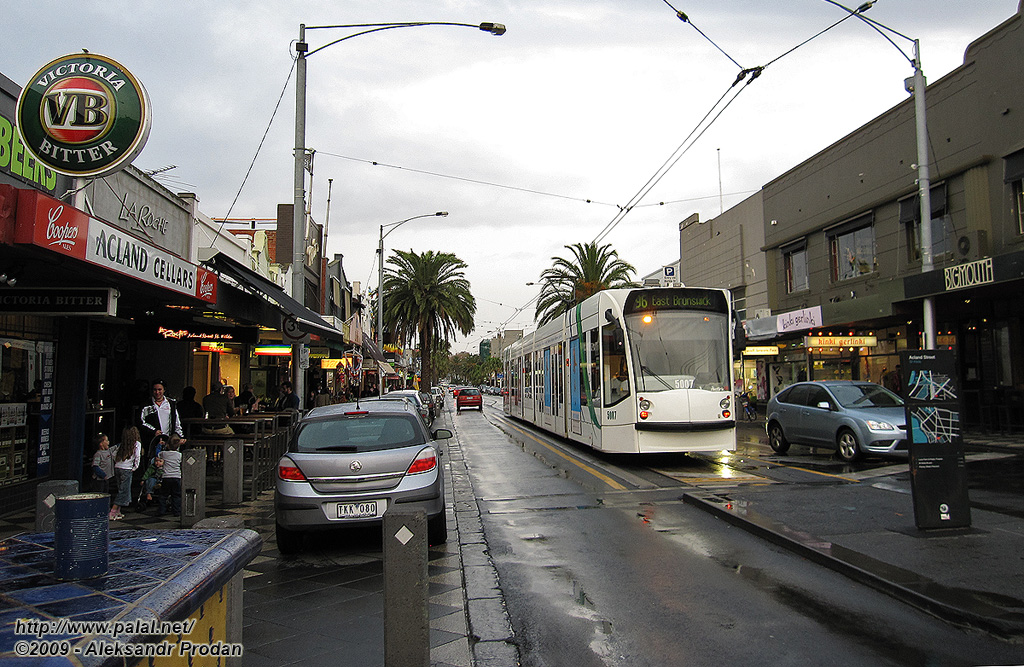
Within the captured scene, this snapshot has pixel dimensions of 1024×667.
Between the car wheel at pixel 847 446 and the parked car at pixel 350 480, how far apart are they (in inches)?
354

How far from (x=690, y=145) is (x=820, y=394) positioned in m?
6.04

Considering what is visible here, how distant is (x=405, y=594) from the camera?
4.06 m

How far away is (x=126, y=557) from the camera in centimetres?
305

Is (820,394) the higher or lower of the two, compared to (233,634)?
higher

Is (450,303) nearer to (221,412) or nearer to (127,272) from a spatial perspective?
(221,412)

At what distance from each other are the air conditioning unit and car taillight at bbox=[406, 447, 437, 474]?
16537 millimetres

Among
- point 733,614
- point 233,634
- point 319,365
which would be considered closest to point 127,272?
point 233,634

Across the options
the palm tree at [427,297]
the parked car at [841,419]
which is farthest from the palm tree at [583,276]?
the parked car at [841,419]

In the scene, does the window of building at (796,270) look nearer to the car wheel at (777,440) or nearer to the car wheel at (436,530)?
the car wheel at (777,440)

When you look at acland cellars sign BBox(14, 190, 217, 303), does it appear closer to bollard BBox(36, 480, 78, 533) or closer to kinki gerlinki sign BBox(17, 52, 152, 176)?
kinki gerlinki sign BBox(17, 52, 152, 176)

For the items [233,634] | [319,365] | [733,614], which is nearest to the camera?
[233,634]

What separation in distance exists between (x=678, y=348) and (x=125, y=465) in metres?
9.40

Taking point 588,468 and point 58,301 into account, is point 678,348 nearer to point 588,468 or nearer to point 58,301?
point 588,468

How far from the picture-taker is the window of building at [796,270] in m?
27.0
